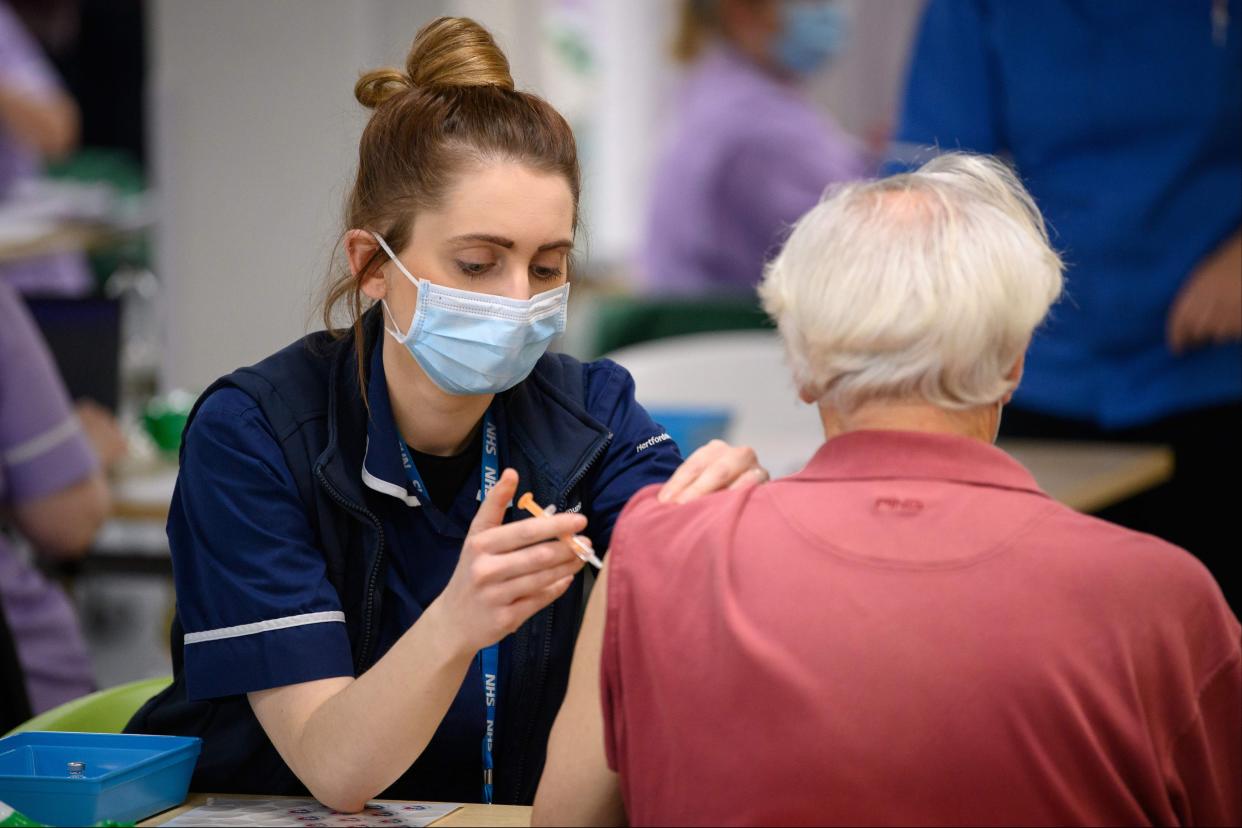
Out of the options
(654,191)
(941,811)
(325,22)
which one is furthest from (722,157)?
(941,811)

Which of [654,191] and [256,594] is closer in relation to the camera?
[256,594]

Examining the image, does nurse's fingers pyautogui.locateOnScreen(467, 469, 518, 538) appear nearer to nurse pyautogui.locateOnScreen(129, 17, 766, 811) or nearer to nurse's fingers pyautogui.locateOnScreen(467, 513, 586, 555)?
nurse's fingers pyautogui.locateOnScreen(467, 513, 586, 555)

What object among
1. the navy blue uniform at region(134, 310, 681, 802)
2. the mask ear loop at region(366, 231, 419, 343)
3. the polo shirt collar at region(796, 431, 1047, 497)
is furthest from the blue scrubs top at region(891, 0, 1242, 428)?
the polo shirt collar at region(796, 431, 1047, 497)

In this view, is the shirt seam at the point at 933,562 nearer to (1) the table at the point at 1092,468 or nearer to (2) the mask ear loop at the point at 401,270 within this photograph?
(2) the mask ear loop at the point at 401,270

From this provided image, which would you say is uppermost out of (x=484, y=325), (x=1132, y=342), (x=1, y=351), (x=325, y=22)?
(x=325, y=22)

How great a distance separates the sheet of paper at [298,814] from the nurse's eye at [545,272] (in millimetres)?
596

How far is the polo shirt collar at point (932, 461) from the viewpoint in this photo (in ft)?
3.95

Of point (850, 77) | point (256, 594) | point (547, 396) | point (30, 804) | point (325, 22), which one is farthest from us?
point (850, 77)

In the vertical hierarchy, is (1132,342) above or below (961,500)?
below

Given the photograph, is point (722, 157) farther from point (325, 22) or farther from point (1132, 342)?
point (1132, 342)

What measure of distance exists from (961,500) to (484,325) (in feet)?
2.15

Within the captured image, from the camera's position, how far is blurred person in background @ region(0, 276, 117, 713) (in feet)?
8.11

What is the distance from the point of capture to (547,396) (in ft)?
5.95

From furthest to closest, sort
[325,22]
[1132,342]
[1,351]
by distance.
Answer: [325,22], [1132,342], [1,351]
